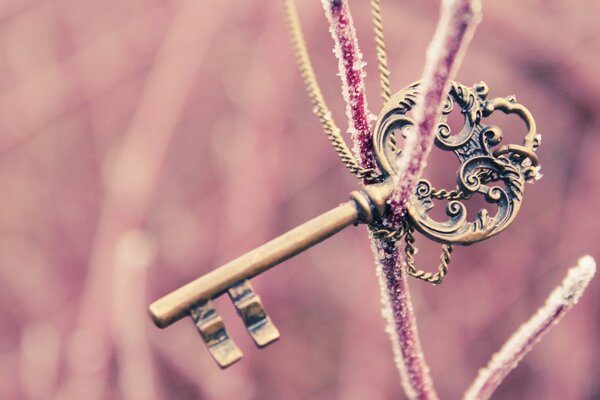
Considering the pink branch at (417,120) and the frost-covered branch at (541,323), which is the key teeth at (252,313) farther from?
the frost-covered branch at (541,323)

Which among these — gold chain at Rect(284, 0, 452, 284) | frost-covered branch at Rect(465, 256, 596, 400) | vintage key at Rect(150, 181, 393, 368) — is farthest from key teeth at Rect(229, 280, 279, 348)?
frost-covered branch at Rect(465, 256, 596, 400)

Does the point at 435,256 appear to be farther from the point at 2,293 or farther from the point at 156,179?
the point at 2,293

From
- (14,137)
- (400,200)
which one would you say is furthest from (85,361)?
(400,200)

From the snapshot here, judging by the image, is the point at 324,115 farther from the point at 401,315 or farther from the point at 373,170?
the point at 401,315

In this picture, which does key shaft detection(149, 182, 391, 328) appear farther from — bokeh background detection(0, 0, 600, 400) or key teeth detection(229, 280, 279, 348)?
bokeh background detection(0, 0, 600, 400)

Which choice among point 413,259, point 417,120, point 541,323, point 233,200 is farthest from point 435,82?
point 233,200

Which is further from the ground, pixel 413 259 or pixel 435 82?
pixel 435 82

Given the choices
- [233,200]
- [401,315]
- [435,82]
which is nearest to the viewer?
[435,82]
